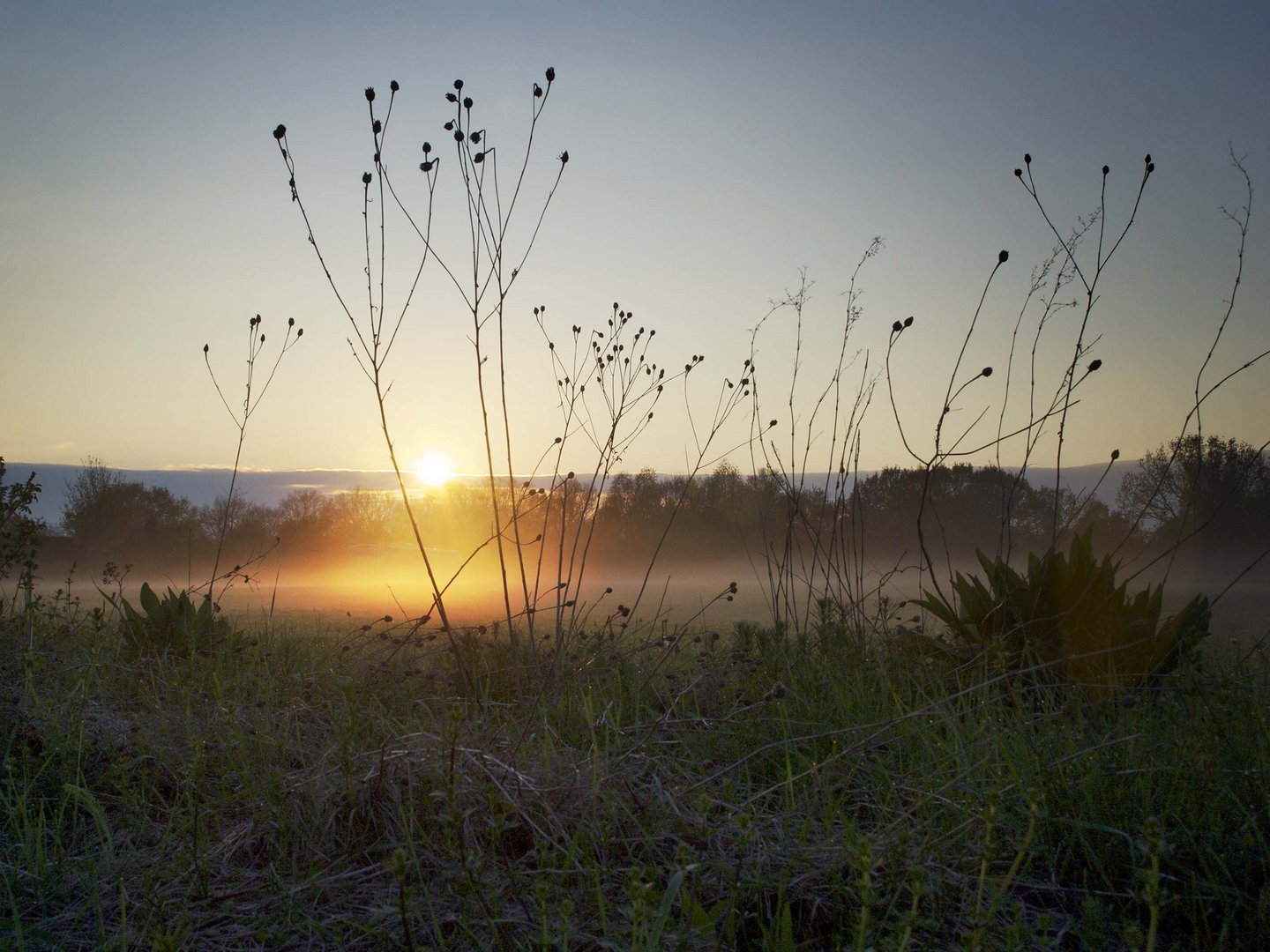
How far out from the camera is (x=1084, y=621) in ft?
11.4

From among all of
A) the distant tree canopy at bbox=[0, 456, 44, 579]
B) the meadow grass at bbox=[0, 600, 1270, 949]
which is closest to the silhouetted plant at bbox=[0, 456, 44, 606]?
the distant tree canopy at bbox=[0, 456, 44, 579]

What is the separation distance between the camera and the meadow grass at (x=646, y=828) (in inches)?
61.1

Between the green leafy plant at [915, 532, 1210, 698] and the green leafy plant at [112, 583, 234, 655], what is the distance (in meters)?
4.13

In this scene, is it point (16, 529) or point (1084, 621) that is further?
point (16, 529)

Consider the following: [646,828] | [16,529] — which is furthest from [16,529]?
[646,828]

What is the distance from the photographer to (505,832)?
1946 mm

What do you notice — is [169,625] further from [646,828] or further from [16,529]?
[646,828]

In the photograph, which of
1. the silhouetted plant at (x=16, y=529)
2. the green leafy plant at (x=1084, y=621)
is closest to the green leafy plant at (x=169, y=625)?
the silhouetted plant at (x=16, y=529)

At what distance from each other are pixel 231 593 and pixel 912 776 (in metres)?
5.19

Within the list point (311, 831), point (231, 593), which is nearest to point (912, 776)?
point (311, 831)

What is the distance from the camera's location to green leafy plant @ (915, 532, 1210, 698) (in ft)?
11.1

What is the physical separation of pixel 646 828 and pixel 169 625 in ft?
12.2

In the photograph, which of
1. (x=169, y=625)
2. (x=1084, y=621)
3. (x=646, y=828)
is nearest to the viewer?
(x=646, y=828)

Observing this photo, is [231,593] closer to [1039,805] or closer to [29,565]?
[29,565]
